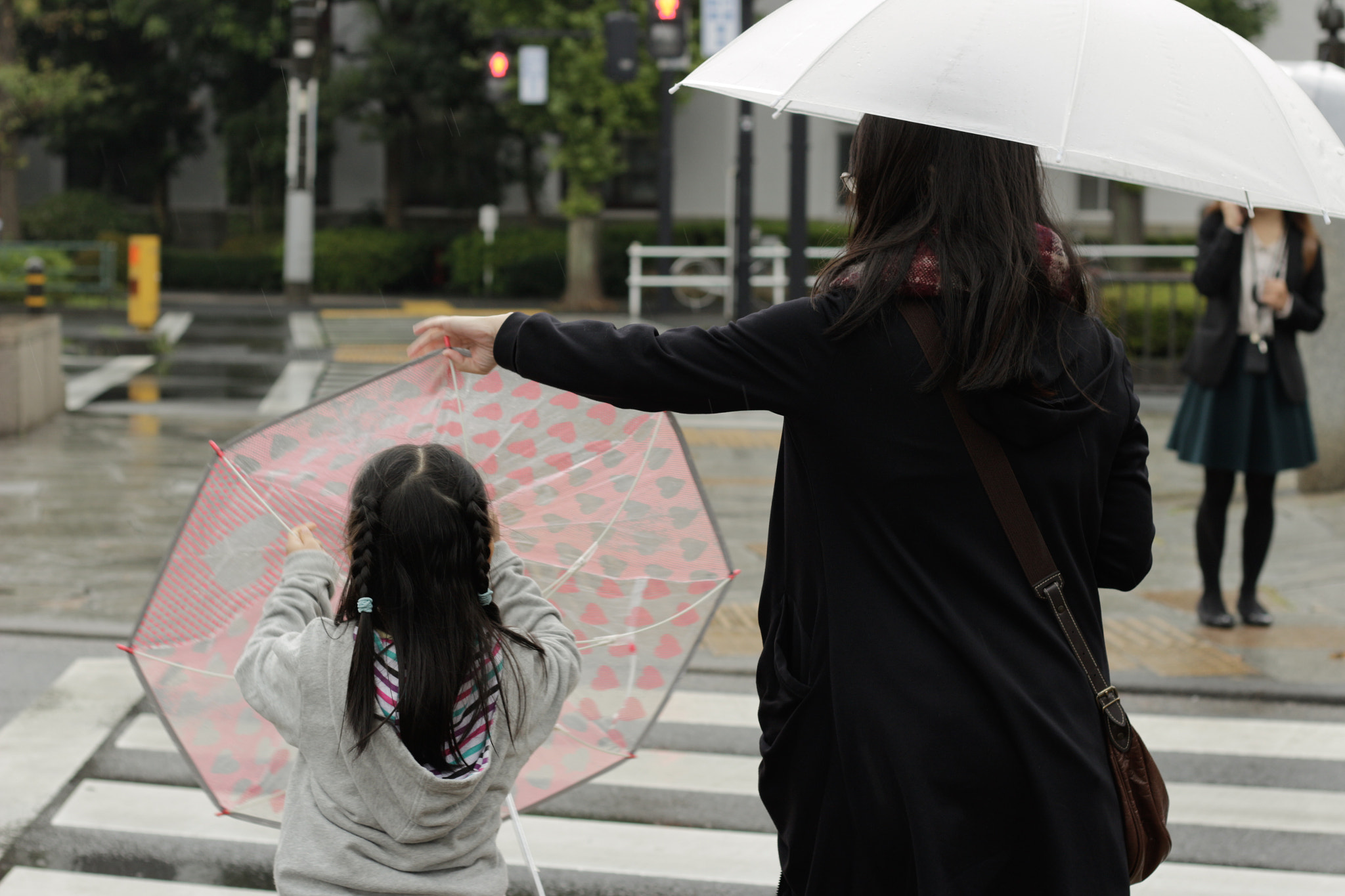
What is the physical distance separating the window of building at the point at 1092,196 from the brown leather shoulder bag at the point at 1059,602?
32.5 m

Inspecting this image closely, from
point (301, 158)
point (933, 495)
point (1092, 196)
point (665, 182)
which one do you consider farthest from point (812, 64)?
point (1092, 196)

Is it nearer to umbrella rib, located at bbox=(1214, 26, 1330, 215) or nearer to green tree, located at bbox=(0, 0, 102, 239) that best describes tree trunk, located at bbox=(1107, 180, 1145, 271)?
green tree, located at bbox=(0, 0, 102, 239)

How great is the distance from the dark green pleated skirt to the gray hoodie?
15.1 ft

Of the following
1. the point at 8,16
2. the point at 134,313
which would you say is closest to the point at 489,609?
the point at 134,313

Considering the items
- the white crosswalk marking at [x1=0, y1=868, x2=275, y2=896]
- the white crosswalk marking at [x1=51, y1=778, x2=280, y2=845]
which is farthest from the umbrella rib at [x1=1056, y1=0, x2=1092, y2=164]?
the white crosswalk marking at [x1=51, y1=778, x2=280, y2=845]

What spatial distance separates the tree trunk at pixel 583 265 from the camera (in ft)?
89.2

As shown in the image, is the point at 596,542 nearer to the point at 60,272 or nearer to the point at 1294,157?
the point at 1294,157

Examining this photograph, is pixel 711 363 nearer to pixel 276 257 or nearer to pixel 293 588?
pixel 293 588

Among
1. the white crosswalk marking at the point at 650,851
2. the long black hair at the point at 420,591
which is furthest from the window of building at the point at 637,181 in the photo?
the long black hair at the point at 420,591

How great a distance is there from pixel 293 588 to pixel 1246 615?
5.18m

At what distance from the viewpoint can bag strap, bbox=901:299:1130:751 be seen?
1995 mm

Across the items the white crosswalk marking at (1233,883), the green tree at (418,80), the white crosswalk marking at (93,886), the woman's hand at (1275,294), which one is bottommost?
the white crosswalk marking at (1233,883)

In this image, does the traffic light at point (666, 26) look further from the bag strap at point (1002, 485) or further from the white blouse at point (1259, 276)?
the bag strap at point (1002, 485)

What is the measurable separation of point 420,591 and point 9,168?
1133 inches
